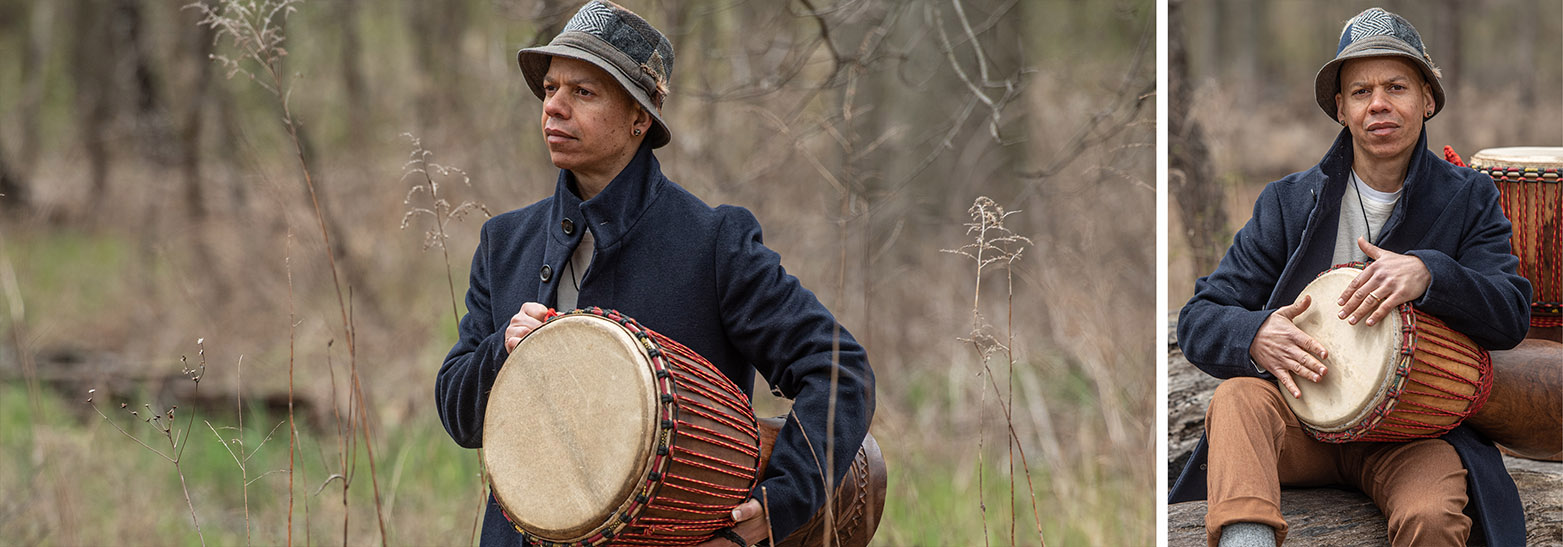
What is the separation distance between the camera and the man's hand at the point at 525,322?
2531mm

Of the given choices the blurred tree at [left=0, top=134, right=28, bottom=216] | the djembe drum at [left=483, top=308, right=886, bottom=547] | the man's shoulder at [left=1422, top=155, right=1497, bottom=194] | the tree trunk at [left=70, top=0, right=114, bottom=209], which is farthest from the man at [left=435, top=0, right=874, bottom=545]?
the tree trunk at [left=70, top=0, right=114, bottom=209]

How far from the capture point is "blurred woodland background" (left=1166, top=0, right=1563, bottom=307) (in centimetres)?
807

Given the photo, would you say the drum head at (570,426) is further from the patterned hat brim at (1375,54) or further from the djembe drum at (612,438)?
the patterned hat brim at (1375,54)

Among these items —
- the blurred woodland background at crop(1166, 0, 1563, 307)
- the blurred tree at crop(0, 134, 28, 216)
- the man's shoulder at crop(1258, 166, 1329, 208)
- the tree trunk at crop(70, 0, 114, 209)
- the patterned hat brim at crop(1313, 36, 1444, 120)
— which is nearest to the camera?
the patterned hat brim at crop(1313, 36, 1444, 120)

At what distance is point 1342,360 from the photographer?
2914mm

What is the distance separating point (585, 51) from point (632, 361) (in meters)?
0.67

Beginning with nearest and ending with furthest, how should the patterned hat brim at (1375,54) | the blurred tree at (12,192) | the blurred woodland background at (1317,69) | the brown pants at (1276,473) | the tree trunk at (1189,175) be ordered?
the patterned hat brim at (1375,54) < the brown pants at (1276,473) < the tree trunk at (1189,175) < the blurred woodland background at (1317,69) < the blurred tree at (12,192)

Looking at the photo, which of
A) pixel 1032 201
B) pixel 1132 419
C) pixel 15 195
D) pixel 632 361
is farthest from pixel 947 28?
pixel 15 195

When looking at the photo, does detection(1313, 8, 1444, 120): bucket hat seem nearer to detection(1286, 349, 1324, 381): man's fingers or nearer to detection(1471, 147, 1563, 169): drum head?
detection(1471, 147, 1563, 169): drum head

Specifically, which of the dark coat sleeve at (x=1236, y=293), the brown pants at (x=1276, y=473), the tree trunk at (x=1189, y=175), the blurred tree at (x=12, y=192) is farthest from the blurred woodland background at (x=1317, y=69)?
the blurred tree at (x=12, y=192)

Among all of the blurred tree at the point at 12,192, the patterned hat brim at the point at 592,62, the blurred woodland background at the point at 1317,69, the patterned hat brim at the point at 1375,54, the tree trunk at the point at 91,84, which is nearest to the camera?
the patterned hat brim at the point at 592,62

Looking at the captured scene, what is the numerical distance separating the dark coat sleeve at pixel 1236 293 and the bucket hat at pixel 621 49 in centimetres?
144

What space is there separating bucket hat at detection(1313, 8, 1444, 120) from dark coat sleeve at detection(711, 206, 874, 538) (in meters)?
1.32

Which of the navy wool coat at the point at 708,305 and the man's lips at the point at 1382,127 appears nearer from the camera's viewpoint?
the navy wool coat at the point at 708,305
